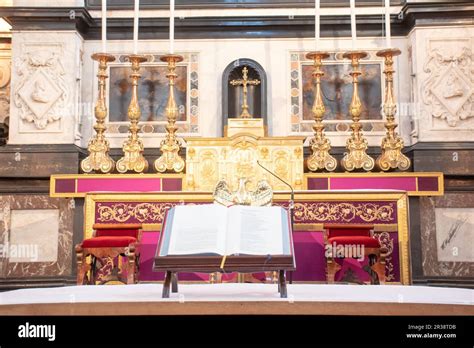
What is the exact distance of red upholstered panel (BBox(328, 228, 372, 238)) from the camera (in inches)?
269

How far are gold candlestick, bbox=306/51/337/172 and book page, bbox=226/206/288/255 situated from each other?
4.57m

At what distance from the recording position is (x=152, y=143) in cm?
922

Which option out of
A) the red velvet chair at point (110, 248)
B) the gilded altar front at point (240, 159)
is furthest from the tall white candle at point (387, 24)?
the red velvet chair at point (110, 248)

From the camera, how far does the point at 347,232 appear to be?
6.86 m

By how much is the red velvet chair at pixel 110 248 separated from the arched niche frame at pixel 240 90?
2866 mm

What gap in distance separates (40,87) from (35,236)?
6.71 ft

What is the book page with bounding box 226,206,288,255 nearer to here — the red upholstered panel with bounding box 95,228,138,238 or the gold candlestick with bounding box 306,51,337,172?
the red upholstered panel with bounding box 95,228,138,238

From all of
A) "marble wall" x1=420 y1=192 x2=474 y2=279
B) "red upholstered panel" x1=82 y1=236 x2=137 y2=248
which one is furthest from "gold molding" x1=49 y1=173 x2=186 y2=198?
"marble wall" x1=420 y1=192 x2=474 y2=279

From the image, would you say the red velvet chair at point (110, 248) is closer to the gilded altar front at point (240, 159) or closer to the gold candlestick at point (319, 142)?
the gilded altar front at point (240, 159)

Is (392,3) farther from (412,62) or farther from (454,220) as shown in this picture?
(454,220)

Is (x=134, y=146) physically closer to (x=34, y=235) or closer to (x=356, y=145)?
(x=34, y=235)

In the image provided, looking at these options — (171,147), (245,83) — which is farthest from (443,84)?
(171,147)
